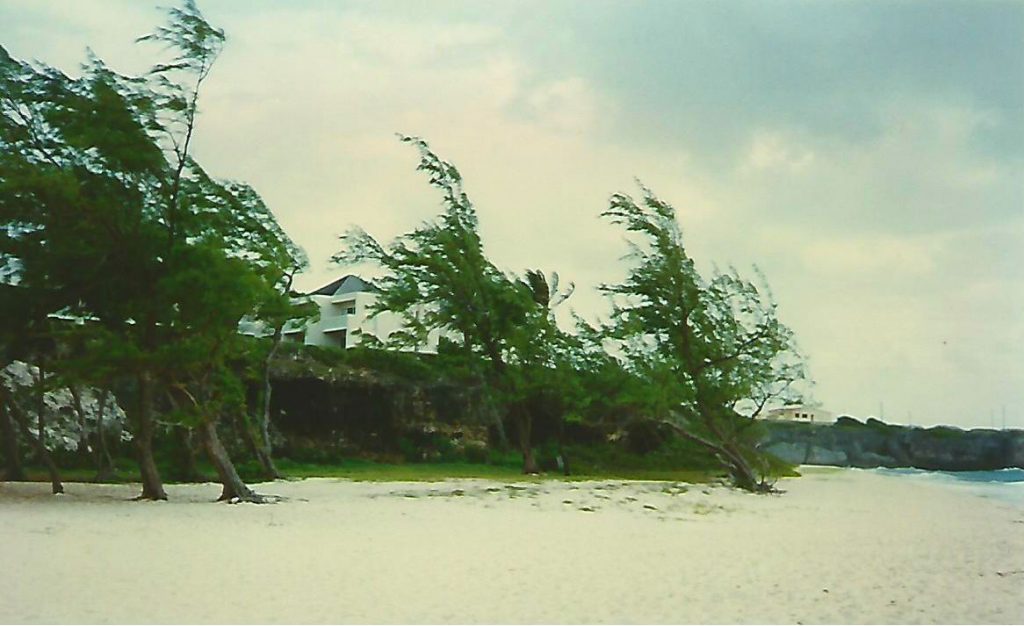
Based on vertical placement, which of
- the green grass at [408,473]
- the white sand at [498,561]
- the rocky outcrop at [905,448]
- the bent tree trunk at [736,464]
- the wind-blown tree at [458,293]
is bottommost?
the white sand at [498,561]

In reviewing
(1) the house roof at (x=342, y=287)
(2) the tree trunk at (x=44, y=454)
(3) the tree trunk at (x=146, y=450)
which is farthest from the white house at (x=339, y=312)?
(3) the tree trunk at (x=146, y=450)

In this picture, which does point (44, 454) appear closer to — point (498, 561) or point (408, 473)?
point (408, 473)

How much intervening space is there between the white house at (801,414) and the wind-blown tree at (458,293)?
4832 mm

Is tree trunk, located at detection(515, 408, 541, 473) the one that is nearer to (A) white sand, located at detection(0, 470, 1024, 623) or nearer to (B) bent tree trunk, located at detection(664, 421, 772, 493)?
(B) bent tree trunk, located at detection(664, 421, 772, 493)

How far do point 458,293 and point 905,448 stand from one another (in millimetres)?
18083

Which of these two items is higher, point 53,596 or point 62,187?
point 62,187

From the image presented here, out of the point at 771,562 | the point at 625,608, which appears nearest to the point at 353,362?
the point at 771,562

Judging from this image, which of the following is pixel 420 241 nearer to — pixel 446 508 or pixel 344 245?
pixel 344 245

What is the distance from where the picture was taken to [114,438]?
18.7 m

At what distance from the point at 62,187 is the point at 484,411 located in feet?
45.4

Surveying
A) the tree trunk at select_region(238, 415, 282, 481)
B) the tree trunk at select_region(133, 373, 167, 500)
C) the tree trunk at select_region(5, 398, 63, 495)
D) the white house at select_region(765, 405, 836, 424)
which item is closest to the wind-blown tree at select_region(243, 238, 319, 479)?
the tree trunk at select_region(238, 415, 282, 481)

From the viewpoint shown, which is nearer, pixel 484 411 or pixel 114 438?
pixel 114 438

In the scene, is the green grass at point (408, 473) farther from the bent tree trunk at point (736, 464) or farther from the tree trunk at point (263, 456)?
the bent tree trunk at point (736, 464)

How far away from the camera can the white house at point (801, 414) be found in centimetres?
2078
